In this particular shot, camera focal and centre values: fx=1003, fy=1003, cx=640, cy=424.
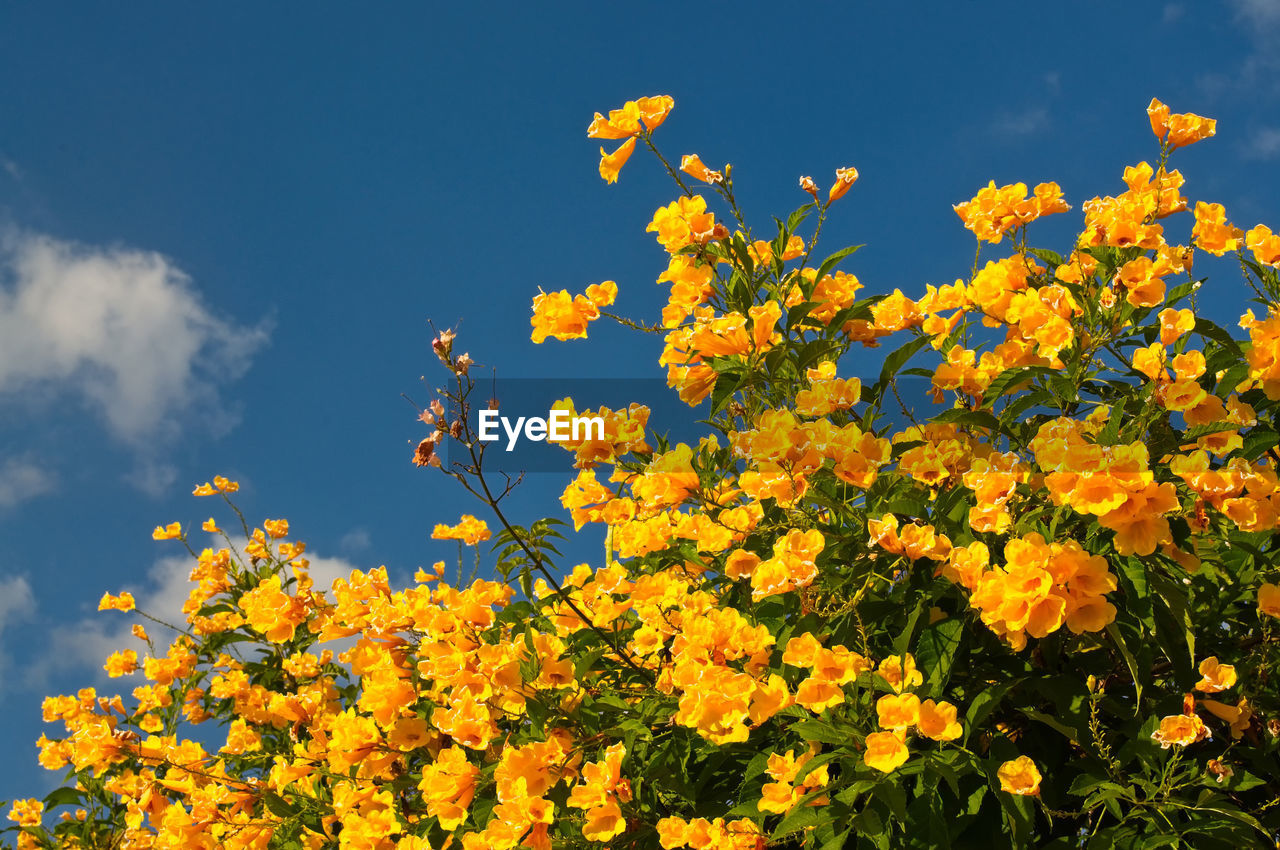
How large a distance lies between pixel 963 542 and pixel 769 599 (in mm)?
412

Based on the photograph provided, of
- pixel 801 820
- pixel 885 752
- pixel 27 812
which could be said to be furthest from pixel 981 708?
pixel 27 812

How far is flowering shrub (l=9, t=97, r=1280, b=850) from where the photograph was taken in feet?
5.45

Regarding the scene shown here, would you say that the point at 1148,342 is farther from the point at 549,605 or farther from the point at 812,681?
the point at 549,605

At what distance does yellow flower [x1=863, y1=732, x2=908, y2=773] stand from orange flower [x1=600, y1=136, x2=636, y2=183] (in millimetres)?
1412

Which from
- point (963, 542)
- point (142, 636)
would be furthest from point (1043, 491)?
point (142, 636)

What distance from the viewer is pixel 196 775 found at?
313 cm

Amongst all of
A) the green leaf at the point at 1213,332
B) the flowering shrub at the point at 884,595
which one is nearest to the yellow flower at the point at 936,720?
the flowering shrub at the point at 884,595

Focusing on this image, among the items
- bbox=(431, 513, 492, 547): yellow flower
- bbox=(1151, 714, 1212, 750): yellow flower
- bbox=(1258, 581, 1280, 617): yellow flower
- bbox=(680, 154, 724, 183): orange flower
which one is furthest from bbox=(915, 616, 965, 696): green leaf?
bbox=(431, 513, 492, 547): yellow flower

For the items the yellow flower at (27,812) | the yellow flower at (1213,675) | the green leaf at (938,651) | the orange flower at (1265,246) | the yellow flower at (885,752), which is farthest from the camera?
the yellow flower at (27,812)

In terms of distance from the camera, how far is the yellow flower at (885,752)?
1.58 metres

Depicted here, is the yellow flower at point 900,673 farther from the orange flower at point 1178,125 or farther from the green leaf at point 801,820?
the orange flower at point 1178,125

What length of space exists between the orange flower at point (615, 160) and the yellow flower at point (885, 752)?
1.41 m

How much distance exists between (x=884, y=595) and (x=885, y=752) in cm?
39

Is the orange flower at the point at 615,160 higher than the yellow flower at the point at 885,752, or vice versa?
the orange flower at the point at 615,160
